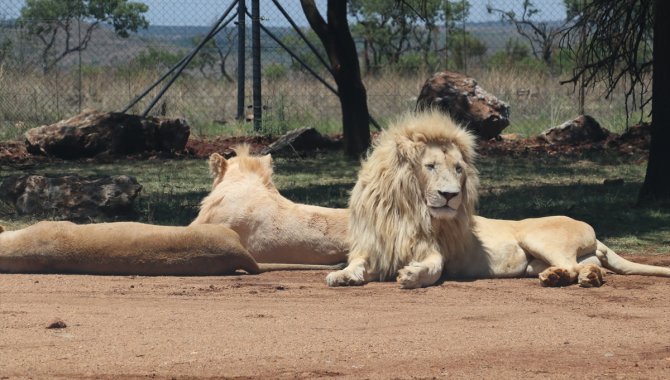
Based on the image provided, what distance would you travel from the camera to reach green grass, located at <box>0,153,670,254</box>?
10.5 metres

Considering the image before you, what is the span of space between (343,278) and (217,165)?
1.60 metres

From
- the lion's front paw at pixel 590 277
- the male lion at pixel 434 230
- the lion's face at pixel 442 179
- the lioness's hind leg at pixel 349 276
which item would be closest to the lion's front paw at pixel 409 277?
the male lion at pixel 434 230

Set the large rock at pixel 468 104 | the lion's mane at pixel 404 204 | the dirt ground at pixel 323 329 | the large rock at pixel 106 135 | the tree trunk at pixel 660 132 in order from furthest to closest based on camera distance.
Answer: the large rock at pixel 468 104, the large rock at pixel 106 135, the tree trunk at pixel 660 132, the lion's mane at pixel 404 204, the dirt ground at pixel 323 329

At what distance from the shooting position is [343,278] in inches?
300

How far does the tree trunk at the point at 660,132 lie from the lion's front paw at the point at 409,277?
4873 mm

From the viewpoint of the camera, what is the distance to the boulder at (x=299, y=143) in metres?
16.4

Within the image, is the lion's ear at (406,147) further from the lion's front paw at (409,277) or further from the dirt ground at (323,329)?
the dirt ground at (323,329)

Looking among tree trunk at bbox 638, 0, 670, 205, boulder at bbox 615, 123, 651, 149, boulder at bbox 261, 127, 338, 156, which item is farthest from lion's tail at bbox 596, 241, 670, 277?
boulder at bbox 615, 123, 651, 149

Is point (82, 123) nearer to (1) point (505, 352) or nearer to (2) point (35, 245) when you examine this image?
(2) point (35, 245)

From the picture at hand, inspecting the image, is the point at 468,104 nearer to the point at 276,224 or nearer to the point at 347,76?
the point at 347,76

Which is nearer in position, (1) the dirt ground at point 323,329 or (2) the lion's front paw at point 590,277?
(1) the dirt ground at point 323,329

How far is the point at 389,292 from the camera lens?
24.4ft

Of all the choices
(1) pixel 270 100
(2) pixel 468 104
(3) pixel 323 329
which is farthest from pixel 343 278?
(1) pixel 270 100

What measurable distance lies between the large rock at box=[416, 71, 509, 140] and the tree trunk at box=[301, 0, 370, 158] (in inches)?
86.6
